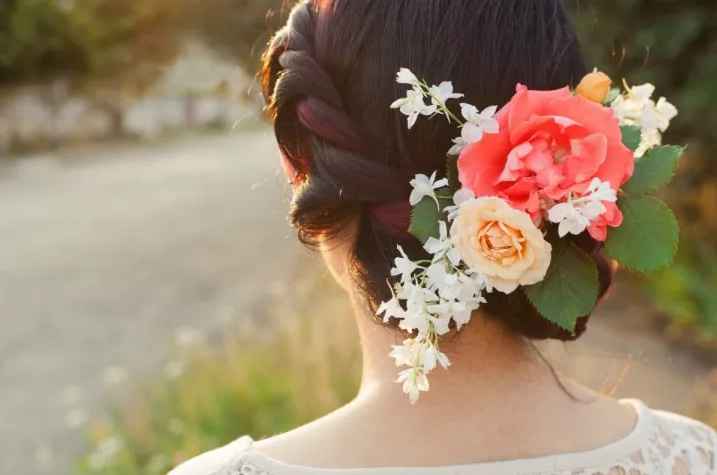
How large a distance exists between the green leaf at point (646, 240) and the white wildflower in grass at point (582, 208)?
0.08m

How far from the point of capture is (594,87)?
4.82ft

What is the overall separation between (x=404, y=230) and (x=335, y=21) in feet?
1.05

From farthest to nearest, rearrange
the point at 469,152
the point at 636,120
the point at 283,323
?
1. the point at 283,323
2. the point at 636,120
3. the point at 469,152

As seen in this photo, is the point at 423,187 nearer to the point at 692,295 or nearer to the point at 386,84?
the point at 386,84

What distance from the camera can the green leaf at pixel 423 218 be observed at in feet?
4.58

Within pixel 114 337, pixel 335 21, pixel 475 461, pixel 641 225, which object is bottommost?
pixel 114 337

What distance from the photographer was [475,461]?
1442mm

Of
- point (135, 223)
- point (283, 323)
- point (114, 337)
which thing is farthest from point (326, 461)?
point (135, 223)

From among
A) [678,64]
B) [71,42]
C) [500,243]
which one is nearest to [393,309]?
[500,243]

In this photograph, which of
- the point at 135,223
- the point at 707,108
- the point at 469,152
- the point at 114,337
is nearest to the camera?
the point at 469,152

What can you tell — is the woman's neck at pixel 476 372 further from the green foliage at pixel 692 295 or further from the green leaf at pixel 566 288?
the green foliage at pixel 692 295

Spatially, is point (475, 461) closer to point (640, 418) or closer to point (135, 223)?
point (640, 418)

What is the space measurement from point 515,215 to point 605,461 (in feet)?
1.43

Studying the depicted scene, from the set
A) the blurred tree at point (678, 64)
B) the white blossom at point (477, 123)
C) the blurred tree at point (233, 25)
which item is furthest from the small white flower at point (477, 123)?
the blurred tree at point (233, 25)
